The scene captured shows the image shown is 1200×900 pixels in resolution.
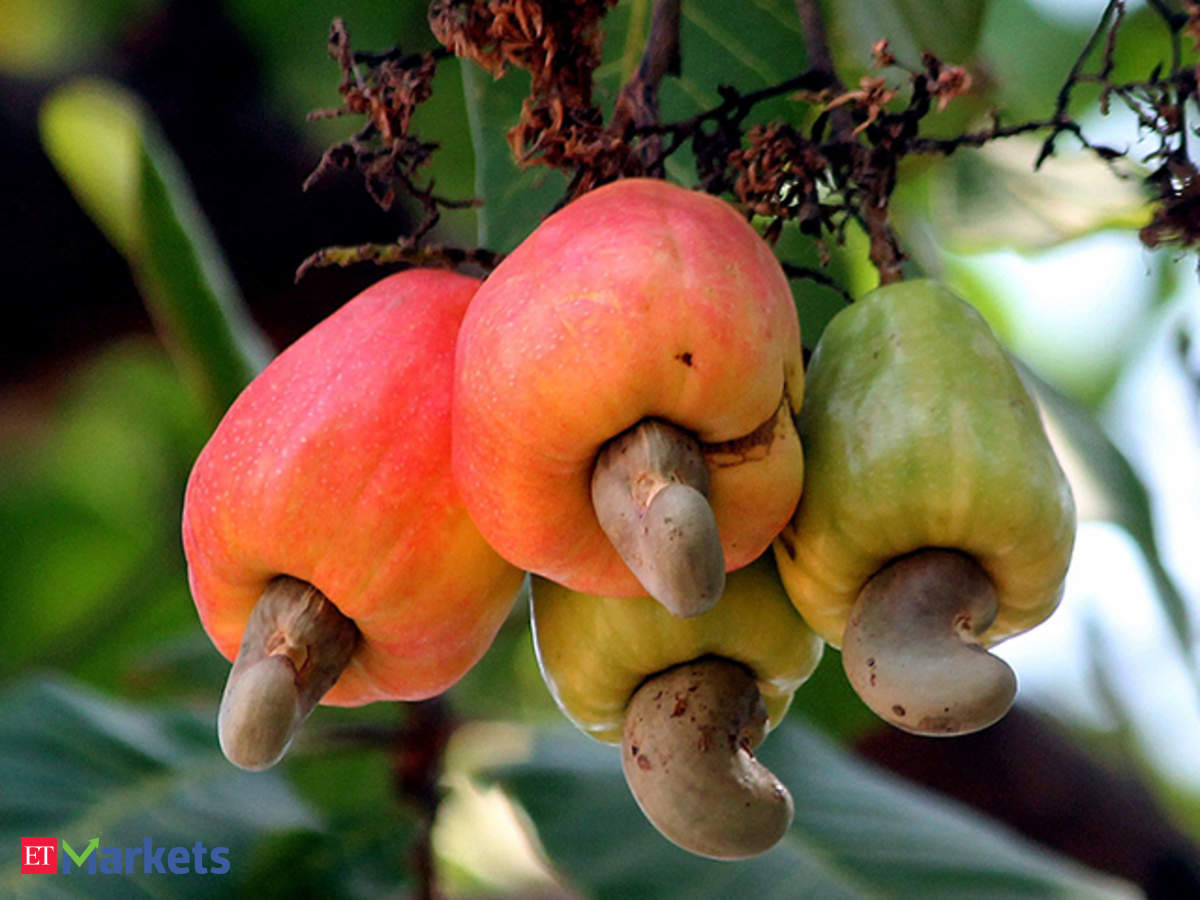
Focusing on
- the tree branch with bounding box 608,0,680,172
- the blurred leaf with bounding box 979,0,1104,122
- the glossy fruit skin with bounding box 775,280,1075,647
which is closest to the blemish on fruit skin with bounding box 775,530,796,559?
the glossy fruit skin with bounding box 775,280,1075,647

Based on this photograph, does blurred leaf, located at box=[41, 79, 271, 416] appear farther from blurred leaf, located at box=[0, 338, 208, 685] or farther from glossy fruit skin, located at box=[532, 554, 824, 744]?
glossy fruit skin, located at box=[532, 554, 824, 744]

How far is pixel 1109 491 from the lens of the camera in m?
1.42

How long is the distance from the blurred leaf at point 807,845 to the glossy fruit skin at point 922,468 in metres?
0.69

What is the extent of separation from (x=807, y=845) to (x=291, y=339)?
3.84ft

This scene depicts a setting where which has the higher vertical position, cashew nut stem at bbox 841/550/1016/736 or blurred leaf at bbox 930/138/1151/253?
cashew nut stem at bbox 841/550/1016/736

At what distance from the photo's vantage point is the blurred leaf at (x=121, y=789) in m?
1.53

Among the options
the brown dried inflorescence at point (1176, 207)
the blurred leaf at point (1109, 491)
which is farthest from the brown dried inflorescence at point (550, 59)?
the blurred leaf at point (1109, 491)

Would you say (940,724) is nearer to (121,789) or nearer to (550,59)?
(550,59)

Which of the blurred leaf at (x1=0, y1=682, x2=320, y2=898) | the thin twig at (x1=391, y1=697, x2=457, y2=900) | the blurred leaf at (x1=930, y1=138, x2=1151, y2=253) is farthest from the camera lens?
the thin twig at (x1=391, y1=697, x2=457, y2=900)

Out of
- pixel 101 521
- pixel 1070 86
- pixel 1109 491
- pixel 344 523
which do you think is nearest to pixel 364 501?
pixel 344 523

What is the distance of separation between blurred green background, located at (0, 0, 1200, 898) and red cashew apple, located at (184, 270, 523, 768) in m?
0.28

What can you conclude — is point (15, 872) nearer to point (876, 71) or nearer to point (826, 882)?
point (826, 882)

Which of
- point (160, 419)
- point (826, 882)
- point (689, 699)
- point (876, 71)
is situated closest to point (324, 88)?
point (160, 419)

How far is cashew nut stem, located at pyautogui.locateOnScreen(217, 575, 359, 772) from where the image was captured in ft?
2.73
